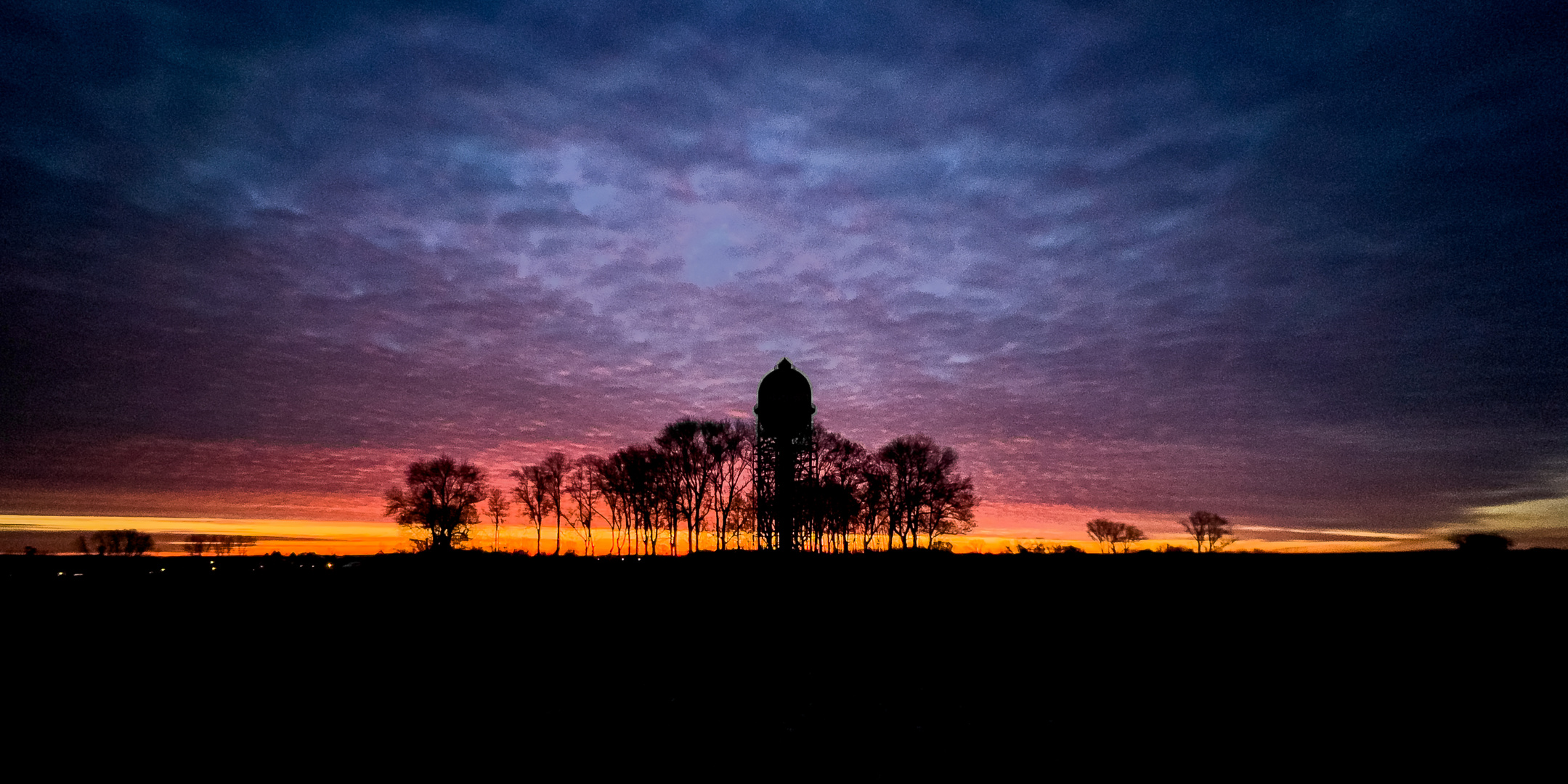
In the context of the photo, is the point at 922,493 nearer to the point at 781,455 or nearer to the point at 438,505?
the point at 781,455

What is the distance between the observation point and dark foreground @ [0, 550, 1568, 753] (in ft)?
28.8

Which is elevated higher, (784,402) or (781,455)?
(784,402)

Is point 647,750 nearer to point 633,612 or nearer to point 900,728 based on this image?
point 900,728

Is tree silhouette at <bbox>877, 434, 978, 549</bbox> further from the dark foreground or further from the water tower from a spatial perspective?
the dark foreground

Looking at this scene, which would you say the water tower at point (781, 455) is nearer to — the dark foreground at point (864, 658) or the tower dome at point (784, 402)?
the tower dome at point (784, 402)

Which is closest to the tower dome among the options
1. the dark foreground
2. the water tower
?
the water tower

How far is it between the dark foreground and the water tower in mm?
25970

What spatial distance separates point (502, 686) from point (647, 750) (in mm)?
3670

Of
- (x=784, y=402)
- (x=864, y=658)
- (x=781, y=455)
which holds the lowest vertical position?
(x=864, y=658)

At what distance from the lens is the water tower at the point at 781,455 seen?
43.5m

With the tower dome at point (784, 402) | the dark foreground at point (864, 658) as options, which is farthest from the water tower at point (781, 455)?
the dark foreground at point (864, 658)

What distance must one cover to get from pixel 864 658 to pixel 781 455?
32493mm

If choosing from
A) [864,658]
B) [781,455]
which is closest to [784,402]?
[781,455]

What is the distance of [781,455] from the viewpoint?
44031 millimetres
